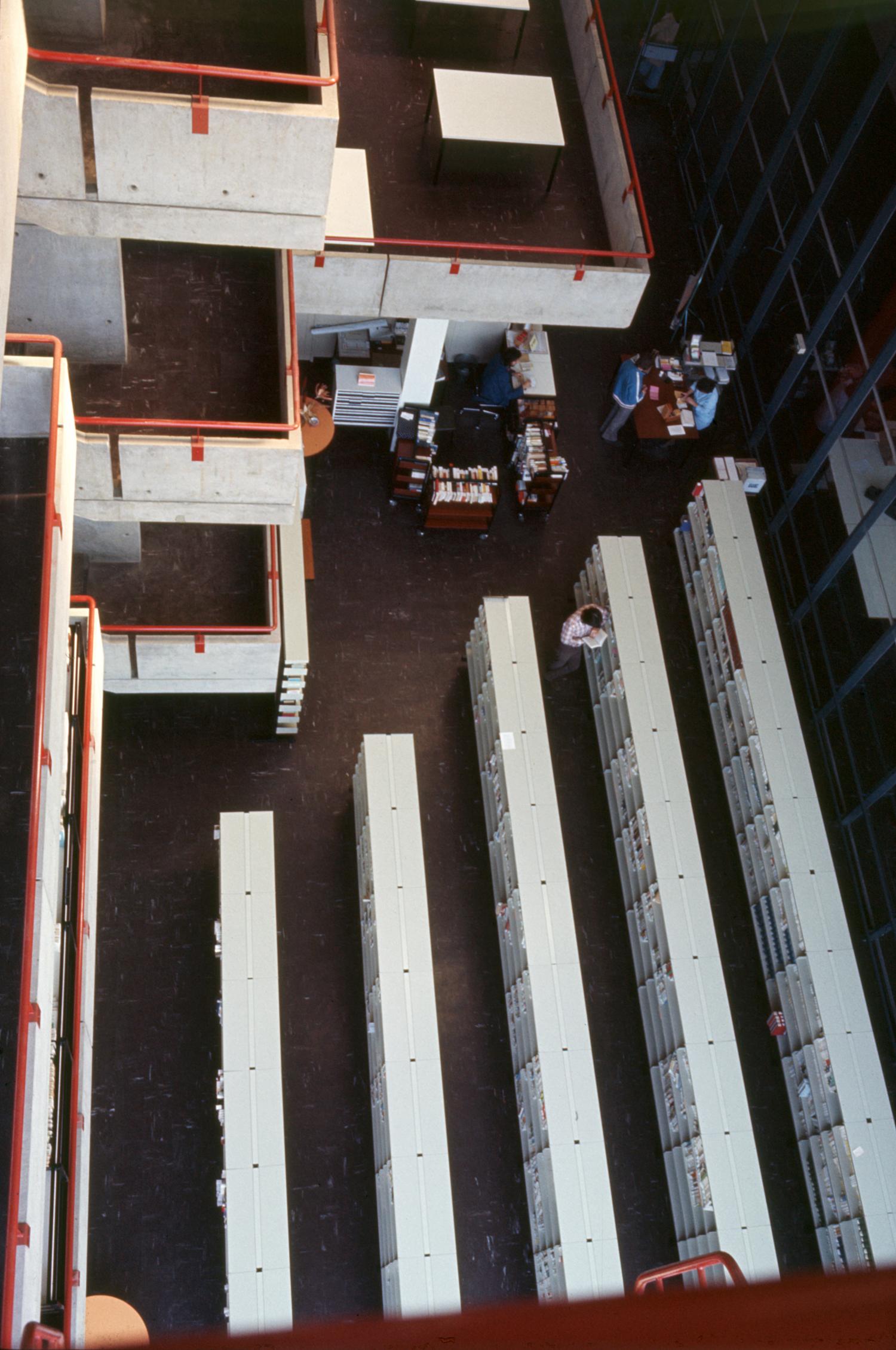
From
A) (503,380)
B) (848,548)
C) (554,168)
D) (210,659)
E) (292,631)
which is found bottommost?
(210,659)

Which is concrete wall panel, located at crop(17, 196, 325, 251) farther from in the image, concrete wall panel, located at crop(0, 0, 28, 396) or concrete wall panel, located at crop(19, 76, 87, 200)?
concrete wall panel, located at crop(0, 0, 28, 396)

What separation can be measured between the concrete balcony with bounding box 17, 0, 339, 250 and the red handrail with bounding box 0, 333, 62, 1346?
167 centimetres

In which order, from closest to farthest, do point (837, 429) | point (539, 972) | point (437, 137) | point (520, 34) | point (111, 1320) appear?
1. point (111, 1320)
2. point (539, 972)
3. point (437, 137)
4. point (520, 34)
5. point (837, 429)

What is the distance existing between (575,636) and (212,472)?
23.7ft

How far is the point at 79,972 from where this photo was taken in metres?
9.82

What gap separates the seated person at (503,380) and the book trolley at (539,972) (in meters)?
4.61

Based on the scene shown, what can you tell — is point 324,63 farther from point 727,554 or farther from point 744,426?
point 744,426

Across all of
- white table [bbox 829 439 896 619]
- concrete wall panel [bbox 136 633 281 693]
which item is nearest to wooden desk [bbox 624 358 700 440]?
white table [bbox 829 439 896 619]

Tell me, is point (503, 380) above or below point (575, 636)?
above

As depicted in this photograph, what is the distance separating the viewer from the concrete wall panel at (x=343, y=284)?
48.1 feet

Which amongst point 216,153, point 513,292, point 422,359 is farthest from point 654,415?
point 216,153

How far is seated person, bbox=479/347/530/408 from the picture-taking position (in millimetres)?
19891

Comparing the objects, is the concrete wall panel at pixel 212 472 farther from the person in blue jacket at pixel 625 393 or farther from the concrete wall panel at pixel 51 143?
the person in blue jacket at pixel 625 393

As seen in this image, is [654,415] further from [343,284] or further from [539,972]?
[539,972]
